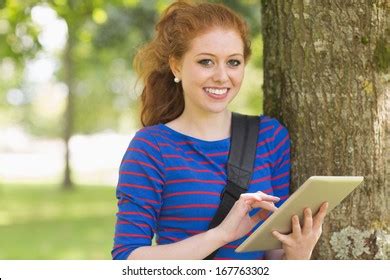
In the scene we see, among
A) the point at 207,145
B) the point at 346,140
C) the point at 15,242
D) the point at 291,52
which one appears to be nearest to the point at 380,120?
the point at 346,140

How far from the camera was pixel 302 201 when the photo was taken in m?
2.62

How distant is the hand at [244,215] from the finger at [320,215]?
169mm

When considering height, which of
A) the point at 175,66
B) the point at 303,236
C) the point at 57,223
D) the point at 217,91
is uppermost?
the point at 175,66

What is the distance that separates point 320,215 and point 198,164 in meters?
0.58

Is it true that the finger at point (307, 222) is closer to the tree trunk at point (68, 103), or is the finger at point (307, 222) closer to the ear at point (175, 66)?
the ear at point (175, 66)

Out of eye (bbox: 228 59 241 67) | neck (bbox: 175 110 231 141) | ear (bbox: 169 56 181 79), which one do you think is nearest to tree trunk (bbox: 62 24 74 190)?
ear (bbox: 169 56 181 79)

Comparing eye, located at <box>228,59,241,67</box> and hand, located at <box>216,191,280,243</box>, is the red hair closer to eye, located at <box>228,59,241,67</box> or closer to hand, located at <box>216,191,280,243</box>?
eye, located at <box>228,59,241,67</box>

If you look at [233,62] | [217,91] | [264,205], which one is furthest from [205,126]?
[264,205]

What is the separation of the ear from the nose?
26 centimetres

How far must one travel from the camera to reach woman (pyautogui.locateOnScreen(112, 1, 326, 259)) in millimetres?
2842

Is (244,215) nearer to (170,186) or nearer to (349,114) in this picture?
(170,186)

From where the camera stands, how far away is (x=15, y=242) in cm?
1102

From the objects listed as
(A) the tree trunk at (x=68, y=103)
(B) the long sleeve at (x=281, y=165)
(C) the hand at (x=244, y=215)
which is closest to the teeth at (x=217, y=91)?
(B) the long sleeve at (x=281, y=165)

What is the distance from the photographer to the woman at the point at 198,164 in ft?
9.32
